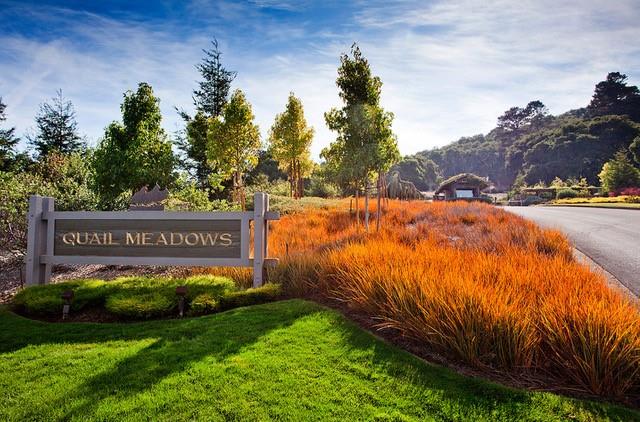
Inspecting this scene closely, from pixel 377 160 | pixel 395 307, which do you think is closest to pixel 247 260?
pixel 395 307

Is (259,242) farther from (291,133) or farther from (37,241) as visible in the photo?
(291,133)

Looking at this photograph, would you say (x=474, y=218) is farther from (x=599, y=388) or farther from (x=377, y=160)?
(x=599, y=388)

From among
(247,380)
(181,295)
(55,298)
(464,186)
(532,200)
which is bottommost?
(247,380)

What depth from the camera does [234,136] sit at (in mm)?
16141

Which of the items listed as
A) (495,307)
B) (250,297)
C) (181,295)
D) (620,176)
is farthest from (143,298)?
(620,176)

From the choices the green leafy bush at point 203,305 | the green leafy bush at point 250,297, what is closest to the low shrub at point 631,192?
the green leafy bush at point 250,297

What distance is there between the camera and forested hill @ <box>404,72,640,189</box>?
57.2 m

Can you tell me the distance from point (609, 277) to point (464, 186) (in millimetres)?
37679

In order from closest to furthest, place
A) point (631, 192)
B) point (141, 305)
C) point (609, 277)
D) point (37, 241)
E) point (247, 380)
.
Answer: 1. point (247, 380)
2. point (141, 305)
3. point (609, 277)
4. point (37, 241)
5. point (631, 192)

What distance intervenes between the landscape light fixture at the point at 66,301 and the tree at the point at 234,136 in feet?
35.7

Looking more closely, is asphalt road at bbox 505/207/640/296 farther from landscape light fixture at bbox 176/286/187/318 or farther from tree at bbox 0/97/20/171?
tree at bbox 0/97/20/171

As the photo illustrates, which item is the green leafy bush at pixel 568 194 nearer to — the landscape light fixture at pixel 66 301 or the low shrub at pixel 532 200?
the low shrub at pixel 532 200

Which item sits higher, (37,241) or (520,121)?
(520,121)

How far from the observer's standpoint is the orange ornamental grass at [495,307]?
281cm
